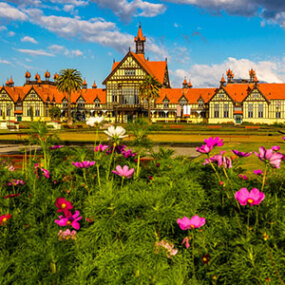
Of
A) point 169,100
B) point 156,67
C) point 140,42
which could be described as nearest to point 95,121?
point 169,100

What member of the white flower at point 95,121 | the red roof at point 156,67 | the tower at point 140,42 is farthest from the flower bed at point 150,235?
the tower at point 140,42

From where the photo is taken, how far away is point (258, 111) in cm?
5719

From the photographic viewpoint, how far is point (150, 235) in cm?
240

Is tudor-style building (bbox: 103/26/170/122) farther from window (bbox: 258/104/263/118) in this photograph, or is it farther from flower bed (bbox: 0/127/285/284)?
flower bed (bbox: 0/127/285/284)

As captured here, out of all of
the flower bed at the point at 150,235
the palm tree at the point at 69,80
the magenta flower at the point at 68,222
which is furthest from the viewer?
the palm tree at the point at 69,80

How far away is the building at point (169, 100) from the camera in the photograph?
186 ft

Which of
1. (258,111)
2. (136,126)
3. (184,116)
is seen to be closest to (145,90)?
(184,116)

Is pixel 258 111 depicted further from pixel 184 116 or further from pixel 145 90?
pixel 145 90

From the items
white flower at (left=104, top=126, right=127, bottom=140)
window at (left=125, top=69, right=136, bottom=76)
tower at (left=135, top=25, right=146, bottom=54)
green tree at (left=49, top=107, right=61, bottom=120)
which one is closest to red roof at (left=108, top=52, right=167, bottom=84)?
tower at (left=135, top=25, right=146, bottom=54)

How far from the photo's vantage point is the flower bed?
77.2 inches

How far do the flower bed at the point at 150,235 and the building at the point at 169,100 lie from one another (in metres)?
49.6

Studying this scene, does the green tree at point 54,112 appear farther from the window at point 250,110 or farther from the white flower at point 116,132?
the white flower at point 116,132

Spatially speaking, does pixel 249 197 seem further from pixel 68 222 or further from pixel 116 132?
pixel 116 132

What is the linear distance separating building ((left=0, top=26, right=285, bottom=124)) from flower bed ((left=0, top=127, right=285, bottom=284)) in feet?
163
